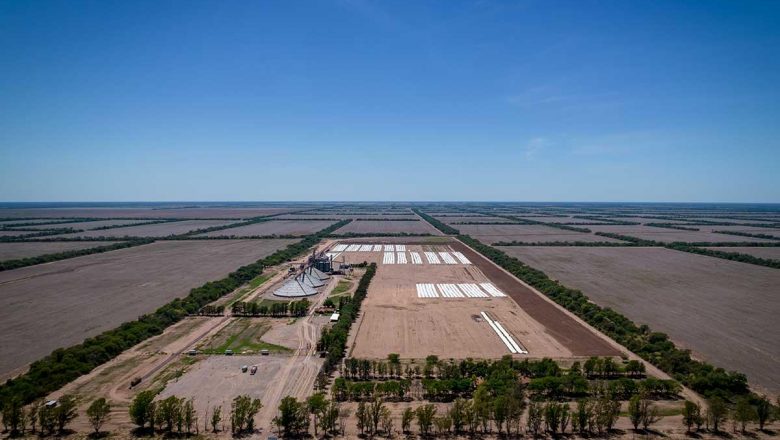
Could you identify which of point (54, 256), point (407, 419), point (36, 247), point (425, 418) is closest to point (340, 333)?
point (407, 419)

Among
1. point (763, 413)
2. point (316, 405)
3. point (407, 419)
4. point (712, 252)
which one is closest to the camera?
point (407, 419)

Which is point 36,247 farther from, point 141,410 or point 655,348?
point 655,348

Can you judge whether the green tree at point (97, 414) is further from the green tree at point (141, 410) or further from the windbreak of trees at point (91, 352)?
the windbreak of trees at point (91, 352)

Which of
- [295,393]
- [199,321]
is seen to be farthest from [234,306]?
[295,393]

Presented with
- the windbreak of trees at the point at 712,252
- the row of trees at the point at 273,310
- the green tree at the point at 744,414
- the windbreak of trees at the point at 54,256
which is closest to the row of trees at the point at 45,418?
the row of trees at the point at 273,310

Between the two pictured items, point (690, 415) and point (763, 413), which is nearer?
point (690, 415)

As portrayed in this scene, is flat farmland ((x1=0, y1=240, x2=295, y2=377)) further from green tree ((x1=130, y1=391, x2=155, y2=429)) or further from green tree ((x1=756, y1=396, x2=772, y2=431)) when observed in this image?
green tree ((x1=756, y1=396, x2=772, y2=431))

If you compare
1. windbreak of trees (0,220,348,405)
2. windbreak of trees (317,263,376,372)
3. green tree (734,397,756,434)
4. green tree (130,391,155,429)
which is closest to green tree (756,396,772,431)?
green tree (734,397,756,434)

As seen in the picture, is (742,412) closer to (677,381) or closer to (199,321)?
(677,381)
